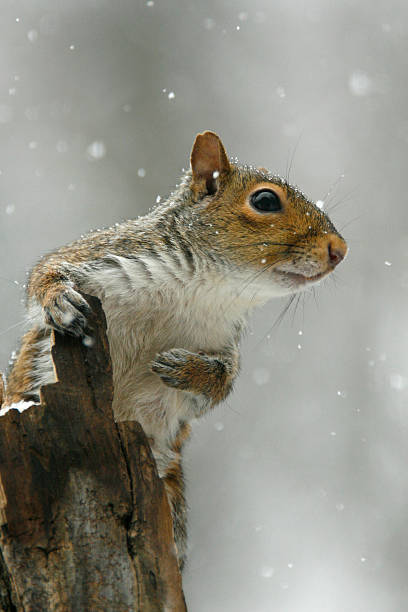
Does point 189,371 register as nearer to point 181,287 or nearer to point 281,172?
point 181,287

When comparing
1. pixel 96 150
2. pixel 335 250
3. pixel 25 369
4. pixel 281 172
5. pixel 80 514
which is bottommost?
pixel 80 514

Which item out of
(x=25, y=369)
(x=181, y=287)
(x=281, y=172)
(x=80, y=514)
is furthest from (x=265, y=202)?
(x=281, y=172)

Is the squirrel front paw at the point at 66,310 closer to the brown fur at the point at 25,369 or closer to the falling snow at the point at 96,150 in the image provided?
the brown fur at the point at 25,369

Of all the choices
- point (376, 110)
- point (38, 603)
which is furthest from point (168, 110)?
point (38, 603)

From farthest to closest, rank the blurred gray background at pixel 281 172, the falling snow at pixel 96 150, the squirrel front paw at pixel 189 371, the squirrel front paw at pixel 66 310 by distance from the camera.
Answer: the falling snow at pixel 96 150
the blurred gray background at pixel 281 172
the squirrel front paw at pixel 189 371
the squirrel front paw at pixel 66 310

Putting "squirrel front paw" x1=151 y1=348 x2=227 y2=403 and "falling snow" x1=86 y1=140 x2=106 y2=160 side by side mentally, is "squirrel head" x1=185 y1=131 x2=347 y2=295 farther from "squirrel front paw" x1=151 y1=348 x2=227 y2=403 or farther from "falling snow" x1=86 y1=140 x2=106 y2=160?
"falling snow" x1=86 y1=140 x2=106 y2=160

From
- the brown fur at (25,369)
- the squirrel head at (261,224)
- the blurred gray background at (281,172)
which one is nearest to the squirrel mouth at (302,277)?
the squirrel head at (261,224)
